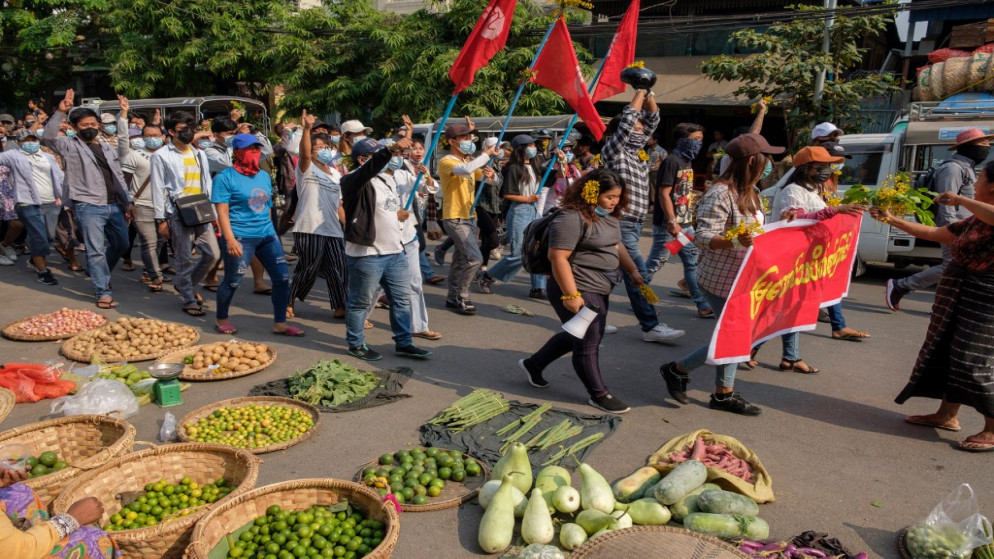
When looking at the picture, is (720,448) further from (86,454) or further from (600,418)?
(86,454)

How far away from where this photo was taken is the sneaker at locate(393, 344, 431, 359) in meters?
6.45

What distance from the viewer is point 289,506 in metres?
3.73

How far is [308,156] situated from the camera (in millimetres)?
6629

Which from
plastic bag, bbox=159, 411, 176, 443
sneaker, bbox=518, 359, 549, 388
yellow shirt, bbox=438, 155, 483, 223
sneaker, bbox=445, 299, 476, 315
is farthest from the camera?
sneaker, bbox=445, 299, 476, 315

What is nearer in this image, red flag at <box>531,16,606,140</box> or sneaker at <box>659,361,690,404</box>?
sneaker at <box>659,361,690,404</box>

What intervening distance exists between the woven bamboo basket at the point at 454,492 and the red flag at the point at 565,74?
3.92m

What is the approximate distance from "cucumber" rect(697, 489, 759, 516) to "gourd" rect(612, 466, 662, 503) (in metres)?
0.33

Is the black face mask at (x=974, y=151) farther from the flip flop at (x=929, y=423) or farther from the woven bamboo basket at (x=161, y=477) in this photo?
the woven bamboo basket at (x=161, y=477)

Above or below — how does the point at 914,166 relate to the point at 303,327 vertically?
above

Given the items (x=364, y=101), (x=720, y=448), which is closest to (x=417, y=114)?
(x=364, y=101)

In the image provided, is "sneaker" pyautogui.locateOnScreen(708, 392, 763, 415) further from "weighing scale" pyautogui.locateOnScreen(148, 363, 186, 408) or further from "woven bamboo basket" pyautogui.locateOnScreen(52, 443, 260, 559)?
"weighing scale" pyautogui.locateOnScreen(148, 363, 186, 408)

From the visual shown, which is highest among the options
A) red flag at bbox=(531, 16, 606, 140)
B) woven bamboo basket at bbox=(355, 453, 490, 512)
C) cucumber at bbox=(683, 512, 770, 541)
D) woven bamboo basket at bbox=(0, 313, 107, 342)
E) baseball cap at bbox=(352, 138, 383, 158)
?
red flag at bbox=(531, 16, 606, 140)

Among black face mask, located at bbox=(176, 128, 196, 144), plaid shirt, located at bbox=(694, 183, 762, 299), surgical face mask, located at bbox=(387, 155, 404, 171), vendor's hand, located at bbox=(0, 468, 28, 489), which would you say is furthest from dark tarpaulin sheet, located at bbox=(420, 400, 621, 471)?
black face mask, located at bbox=(176, 128, 196, 144)

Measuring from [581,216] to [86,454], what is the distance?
3530 mm
